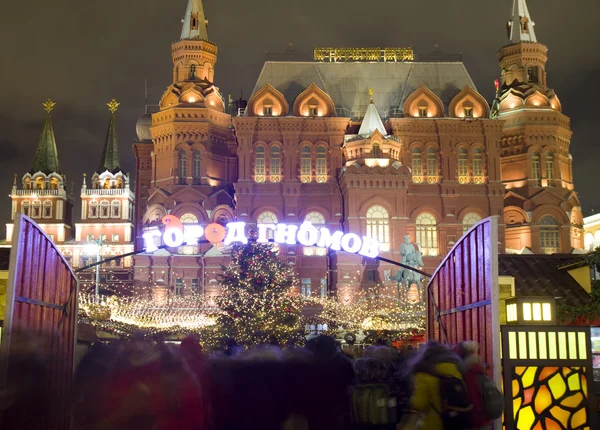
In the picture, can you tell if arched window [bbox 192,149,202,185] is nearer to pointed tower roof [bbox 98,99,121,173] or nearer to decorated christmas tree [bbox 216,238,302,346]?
decorated christmas tree [bbox 216,238,302,346]

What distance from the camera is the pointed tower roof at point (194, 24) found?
157ft

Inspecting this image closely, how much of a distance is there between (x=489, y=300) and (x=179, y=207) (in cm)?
3678

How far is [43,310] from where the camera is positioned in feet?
29.7

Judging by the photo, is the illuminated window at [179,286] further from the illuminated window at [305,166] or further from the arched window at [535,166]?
the arched window at [535,166]

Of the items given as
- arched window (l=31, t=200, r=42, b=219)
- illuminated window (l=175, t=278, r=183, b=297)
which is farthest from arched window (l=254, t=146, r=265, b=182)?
arched window (l=31, t=200, r=42, b=219)

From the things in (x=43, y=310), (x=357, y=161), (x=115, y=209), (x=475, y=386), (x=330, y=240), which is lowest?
(x=475, y=386)

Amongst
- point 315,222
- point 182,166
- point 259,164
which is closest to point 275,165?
point 259,164

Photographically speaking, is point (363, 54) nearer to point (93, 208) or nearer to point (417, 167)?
point (417, 167)

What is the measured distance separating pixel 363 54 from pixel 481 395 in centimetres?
4505

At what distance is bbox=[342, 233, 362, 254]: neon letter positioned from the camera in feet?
63.5

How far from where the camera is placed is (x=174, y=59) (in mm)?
47812

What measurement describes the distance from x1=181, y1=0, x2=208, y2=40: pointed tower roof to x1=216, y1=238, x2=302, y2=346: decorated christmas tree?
26.7 meters

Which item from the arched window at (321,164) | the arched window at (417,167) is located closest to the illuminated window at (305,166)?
the arched window at (321,164)

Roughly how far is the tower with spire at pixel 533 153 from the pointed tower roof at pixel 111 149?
39.6 m
